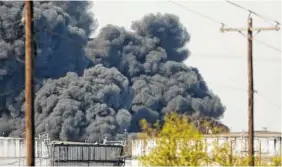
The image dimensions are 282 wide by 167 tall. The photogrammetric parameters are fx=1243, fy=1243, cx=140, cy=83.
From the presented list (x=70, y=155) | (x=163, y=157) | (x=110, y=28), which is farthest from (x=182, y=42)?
(x=163, y=157)

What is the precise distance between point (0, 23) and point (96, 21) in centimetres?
2985

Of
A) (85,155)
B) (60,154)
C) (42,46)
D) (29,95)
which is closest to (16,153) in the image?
(60,154)

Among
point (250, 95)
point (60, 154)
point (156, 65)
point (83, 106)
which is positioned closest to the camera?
point (250, 95)

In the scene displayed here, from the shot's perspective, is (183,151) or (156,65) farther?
(156,65)

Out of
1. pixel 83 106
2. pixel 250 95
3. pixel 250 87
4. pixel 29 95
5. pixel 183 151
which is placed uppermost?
pixel 83 106

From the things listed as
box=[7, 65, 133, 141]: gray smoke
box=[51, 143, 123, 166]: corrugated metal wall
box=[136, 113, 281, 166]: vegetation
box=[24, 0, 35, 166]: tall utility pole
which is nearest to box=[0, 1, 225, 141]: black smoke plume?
box=[7, 65, 133, 141]: gray smoke

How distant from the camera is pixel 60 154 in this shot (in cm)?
7400

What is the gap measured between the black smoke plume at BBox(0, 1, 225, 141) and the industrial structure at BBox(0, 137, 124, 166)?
35338 mm

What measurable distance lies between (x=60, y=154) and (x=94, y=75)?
61462mm

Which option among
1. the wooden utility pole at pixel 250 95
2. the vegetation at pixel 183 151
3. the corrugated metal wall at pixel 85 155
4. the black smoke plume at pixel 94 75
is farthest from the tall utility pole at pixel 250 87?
the black smoke plume at pixel 94 75

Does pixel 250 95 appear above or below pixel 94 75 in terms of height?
below

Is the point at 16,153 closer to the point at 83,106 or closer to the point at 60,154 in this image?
the point at 60,154

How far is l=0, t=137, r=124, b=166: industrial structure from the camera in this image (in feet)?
231

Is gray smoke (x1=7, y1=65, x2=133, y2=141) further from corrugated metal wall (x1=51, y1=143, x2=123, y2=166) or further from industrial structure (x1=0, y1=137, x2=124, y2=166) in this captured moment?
industrial structure (x1=0, y1=137, x2=124, y2=166)
